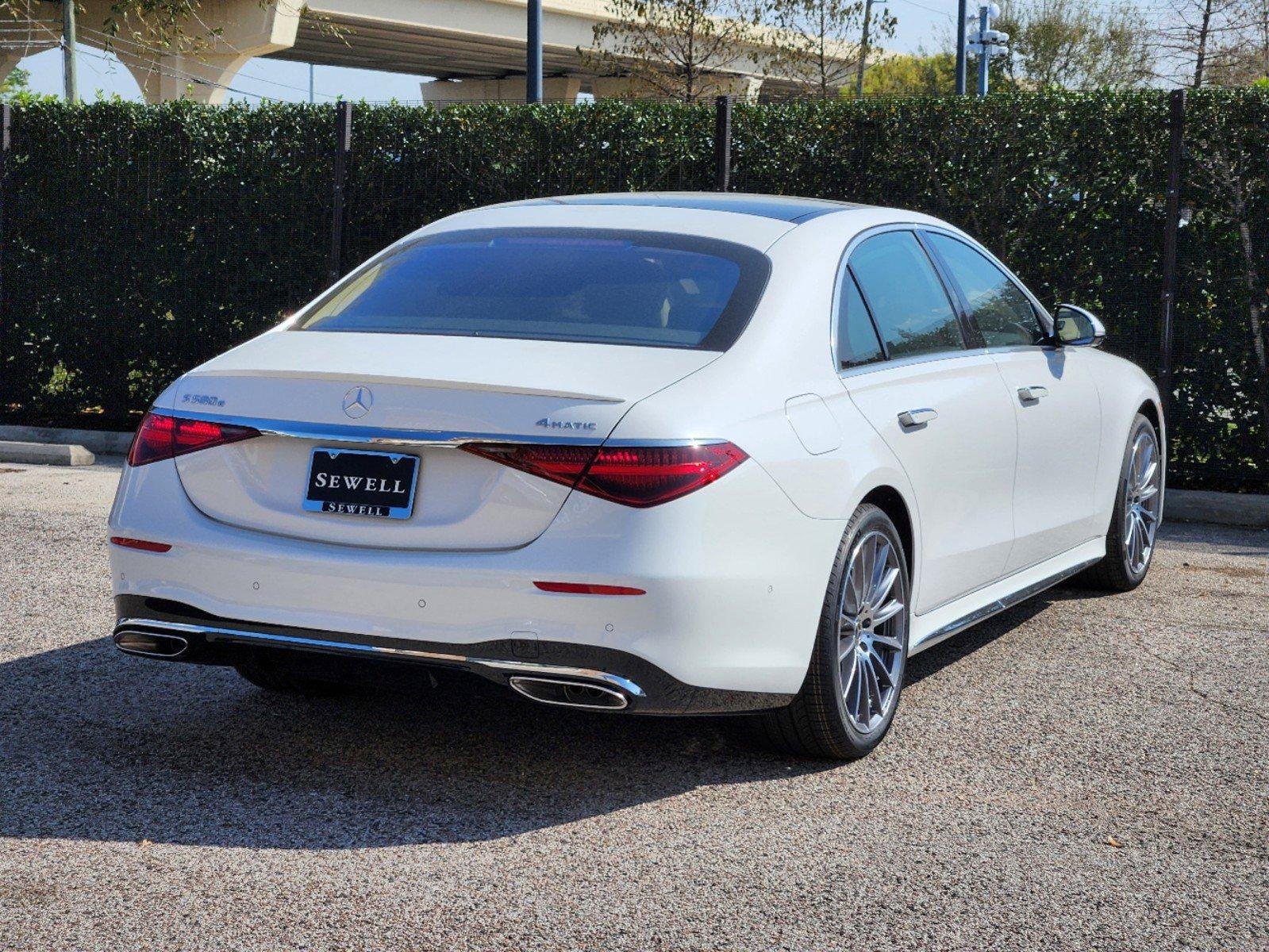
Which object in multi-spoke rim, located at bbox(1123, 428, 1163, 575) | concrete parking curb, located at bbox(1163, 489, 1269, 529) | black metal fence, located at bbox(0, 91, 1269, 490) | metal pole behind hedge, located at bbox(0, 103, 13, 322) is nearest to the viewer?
multi-spoke rim, located at bbox(1123, 428, 1163, 575)

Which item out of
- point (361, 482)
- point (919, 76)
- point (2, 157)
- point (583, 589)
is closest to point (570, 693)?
point (583, 589)

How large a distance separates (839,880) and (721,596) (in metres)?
0.76

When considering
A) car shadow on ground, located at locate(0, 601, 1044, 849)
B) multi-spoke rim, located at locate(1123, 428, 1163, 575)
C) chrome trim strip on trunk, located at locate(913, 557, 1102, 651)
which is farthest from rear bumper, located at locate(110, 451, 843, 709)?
multi-spoke rim, located at locate(1123, 428, 1163, 575)

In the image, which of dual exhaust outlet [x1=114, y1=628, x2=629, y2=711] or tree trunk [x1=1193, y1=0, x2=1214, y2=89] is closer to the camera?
dual exhaust outlet [x1=114, y1=628, x2=629, y2=711]

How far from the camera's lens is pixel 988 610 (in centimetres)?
573

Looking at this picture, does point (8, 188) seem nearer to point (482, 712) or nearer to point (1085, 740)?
point (482, 712)

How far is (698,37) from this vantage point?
3038 cm

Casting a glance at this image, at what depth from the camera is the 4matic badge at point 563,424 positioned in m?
3.98

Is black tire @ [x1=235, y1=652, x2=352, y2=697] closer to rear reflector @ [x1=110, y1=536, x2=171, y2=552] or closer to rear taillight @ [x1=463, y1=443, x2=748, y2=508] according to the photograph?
rear reflector @ [x1=110, y1=536, x2=171, y2=552]

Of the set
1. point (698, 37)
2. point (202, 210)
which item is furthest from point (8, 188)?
point (698, 37)

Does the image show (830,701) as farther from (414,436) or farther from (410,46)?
(410,46)

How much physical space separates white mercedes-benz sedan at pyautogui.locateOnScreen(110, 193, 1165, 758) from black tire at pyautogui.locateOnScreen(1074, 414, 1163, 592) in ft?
6.84

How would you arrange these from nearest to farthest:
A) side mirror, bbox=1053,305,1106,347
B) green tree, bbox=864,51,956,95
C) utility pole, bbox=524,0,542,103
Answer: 1. side mirror, bbox=1053,305,1106,347
2. utility pole, bbox=524,0,542,103
3. green tree, bbox=864,51,956,95

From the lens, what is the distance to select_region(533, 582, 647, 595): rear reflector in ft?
13.0
